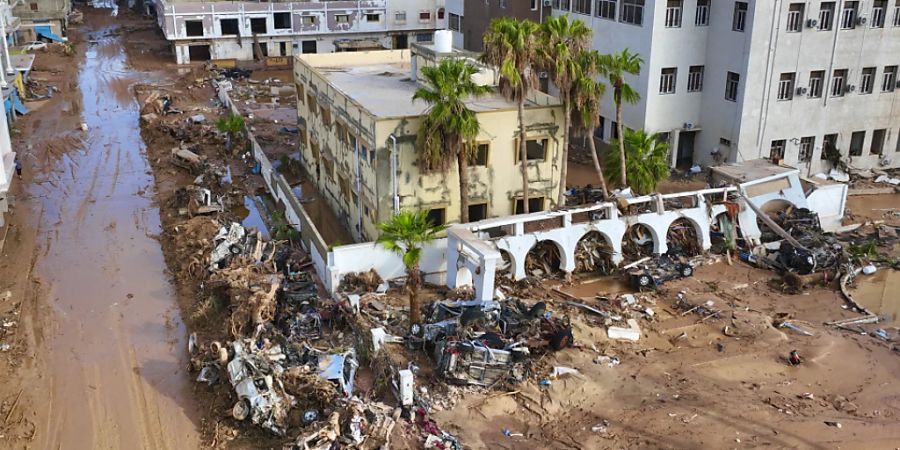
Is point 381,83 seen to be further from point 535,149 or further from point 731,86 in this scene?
point 731,86

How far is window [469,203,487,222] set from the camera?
94.3ft

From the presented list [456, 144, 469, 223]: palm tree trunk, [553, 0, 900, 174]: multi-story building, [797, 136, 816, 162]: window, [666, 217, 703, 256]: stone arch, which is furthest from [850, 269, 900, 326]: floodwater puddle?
[456, 144, 469, 223]: palm tree trunk

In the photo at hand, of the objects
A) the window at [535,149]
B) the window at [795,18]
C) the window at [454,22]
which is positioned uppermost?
the window at [795,18]

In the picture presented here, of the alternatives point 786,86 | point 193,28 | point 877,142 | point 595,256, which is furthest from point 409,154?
point 193,28

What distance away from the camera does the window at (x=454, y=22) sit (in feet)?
180

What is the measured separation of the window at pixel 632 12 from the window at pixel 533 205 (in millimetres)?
11619

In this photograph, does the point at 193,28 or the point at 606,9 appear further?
the point at 193,28

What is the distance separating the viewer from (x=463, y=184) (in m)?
26.7

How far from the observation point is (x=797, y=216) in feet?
99.6

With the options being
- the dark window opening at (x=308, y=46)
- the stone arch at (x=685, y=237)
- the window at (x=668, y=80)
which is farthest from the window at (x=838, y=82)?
the dark window opening at (x=308, y=46)

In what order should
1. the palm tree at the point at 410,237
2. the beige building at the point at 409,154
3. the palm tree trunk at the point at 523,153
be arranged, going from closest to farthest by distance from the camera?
the palm tree at the point at 410,237
the beige building at the point at 409,154
the palm tree trunk at the point at 523,153

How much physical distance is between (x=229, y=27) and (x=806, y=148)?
48090 mm

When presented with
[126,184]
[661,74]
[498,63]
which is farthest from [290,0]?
[498,63]

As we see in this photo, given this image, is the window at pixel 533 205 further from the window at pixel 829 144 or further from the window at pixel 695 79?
the window at pixel 829 144
